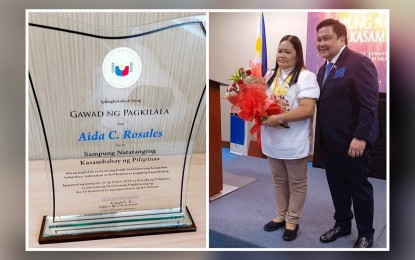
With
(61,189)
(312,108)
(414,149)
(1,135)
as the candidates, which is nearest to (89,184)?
(61,189)

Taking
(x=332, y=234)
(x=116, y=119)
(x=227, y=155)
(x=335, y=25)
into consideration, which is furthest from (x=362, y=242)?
(x=116, y=119)

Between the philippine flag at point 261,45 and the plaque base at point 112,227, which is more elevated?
the philippine flag at point 261,45

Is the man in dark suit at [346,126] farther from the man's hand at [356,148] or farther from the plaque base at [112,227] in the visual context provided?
the plaque base at [112,227]

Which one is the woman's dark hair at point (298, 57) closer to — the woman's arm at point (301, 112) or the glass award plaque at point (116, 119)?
the woman's arm at point (301, 112)

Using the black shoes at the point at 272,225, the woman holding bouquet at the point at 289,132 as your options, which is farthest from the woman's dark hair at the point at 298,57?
the black shoes at the point at 272,225

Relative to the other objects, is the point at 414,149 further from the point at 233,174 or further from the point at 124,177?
the point at 124,177

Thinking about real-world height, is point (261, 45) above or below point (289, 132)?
above

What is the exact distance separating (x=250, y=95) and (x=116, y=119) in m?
0.33

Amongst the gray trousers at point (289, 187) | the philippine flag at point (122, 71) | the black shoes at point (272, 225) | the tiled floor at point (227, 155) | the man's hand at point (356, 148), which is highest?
the philippine flag at point (122, 71)

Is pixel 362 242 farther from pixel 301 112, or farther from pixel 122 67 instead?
pixel 122 67

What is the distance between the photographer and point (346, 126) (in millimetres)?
861

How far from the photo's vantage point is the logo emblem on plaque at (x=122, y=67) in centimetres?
86

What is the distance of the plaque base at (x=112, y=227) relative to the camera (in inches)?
34.1

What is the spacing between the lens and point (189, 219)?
0.91m
